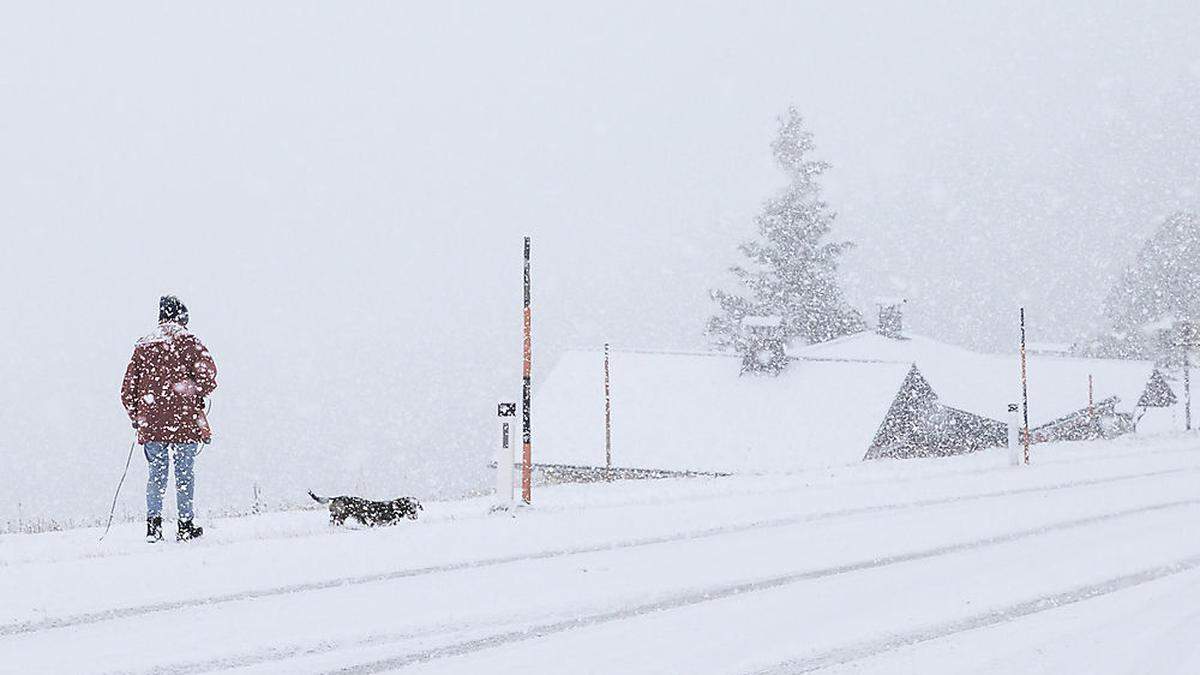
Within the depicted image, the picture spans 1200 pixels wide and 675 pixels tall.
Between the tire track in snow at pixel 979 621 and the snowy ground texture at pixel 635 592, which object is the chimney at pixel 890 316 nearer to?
the snowy ground texture at pixel 635 592

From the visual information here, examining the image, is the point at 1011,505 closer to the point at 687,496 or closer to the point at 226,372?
the point at 687,496

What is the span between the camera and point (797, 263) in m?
53.6

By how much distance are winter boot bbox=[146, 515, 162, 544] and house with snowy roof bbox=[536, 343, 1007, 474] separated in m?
21.2

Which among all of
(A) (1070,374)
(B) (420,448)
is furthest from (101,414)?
(A) (1070,374)

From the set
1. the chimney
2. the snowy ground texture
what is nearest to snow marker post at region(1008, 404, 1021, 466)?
the snowy ground texture

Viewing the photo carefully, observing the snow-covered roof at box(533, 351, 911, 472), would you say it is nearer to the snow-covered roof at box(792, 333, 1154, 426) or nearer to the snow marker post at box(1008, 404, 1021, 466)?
the snow-covered roof at box(792, 333, 1154, 426)

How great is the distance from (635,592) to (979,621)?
82.3 inches

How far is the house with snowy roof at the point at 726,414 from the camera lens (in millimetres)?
30750

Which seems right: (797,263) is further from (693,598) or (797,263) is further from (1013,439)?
(693,598)

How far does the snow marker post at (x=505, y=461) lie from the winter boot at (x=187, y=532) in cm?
309

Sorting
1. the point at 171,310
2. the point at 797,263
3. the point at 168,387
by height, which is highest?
the point at 797,263

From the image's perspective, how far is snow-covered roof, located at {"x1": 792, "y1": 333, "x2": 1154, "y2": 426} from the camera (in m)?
39.2

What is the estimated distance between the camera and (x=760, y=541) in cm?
973

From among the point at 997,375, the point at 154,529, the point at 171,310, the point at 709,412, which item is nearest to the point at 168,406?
the point at 171,310
